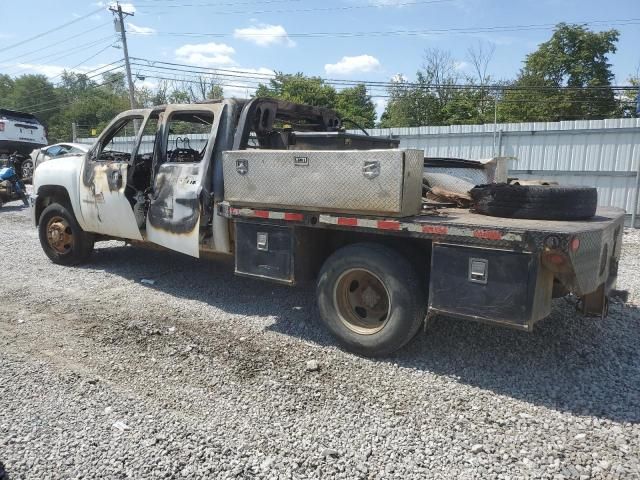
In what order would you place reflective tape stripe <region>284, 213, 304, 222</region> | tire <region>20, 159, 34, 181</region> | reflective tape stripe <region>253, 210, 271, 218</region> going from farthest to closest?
tire <region>20, 159, 34, 181</region>
reflective tape stripe <region>253, 210, 271, 218</region>
reflective tape stripe <region>284, 213, 304, 222</region>

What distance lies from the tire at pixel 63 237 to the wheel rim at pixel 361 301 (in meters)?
4.23

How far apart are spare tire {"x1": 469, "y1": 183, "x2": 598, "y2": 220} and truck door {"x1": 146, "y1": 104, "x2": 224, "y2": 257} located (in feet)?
8.90

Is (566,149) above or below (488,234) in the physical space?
above

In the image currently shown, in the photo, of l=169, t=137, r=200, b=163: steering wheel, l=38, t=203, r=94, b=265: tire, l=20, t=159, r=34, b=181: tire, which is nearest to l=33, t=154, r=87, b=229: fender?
l=38, t=203, r=94, b=265: tire

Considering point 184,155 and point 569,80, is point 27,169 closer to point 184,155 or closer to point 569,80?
point 184,155

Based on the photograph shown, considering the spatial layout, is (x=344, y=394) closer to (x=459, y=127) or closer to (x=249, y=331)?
(x=249, y=331)

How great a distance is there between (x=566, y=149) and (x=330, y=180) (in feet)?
32.4

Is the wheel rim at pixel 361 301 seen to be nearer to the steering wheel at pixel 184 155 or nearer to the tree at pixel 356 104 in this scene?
the steering wheel at pixel 184 155

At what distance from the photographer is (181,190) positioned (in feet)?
17.4

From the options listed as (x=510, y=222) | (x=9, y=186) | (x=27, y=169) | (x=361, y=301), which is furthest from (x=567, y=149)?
(x=27, y=169)

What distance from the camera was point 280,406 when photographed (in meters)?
3.34

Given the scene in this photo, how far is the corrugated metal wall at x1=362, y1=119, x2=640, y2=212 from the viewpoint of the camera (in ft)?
36.5

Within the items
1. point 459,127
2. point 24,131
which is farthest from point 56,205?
point 24,131

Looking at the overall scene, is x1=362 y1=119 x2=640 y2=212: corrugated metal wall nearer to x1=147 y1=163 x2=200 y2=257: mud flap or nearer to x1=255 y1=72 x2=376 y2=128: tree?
x1=147 y1=163 x2=200 y2=257: mud flap
